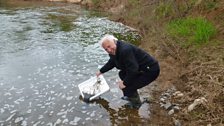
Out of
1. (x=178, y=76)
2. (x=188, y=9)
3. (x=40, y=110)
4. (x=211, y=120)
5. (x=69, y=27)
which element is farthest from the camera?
(x=69, y=27)

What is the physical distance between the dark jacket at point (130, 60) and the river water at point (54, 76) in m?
1.02

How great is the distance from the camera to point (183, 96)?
7664 millimetres

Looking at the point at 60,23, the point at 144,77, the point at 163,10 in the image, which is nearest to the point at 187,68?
the point at 144,77

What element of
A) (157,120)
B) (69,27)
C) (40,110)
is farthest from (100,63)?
(69,27)

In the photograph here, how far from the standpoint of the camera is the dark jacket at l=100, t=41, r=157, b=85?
21.6 feet

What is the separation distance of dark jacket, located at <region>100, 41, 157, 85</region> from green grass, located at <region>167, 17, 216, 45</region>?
4.11 meters

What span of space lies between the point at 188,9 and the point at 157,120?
8.78 m

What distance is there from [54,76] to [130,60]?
4043mm

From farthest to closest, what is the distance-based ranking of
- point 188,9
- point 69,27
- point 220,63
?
point 69,27, point 188,9, point 220,63

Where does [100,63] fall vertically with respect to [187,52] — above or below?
below

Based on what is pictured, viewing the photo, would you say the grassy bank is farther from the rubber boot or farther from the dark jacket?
the dark jacket

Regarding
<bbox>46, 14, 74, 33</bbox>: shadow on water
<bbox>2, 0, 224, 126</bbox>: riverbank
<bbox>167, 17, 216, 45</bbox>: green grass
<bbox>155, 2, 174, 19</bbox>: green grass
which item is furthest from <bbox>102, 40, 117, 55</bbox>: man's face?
<bbox>46, 14, 74, 33</bbox>: shadow on water

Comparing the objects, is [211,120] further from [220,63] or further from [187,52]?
[187,52]

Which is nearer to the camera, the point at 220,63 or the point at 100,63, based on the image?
the point at 220,63
